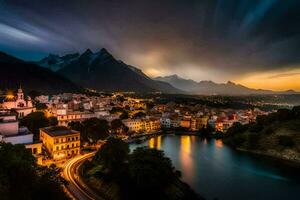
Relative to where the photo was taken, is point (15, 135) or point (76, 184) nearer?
point (76, 184)

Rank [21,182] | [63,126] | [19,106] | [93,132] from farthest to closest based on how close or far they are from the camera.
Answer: [19,106] < [93,132] < [63,126] < [21,182]

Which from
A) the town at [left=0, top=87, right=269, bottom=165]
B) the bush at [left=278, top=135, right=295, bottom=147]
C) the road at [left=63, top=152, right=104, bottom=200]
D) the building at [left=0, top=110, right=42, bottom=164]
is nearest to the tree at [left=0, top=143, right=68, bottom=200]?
the road at [left=63, top=152, right=104, bottom=200]

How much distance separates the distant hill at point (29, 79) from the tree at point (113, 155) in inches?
2937

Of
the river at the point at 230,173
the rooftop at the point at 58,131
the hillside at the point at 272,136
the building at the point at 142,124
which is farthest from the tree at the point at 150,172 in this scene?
the building at the point at 142,124

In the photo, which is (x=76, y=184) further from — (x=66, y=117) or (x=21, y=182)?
(x=66, y=117)

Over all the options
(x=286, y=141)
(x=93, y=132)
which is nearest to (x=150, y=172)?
(x=93, y=132)

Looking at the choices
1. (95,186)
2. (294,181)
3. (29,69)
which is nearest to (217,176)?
(294,181)

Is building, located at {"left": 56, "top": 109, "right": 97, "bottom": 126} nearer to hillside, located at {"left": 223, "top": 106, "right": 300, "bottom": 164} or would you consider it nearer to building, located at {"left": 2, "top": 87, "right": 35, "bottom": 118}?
building, located at {"left": 2, "top": 87, "right": 35, "bottom": 118}

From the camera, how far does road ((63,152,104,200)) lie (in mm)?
17828

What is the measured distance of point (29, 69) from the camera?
108000mm

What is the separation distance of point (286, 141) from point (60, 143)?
107ft

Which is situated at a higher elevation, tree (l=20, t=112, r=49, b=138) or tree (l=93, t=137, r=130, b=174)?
tree (l=20, t=112, r=49, b=138)

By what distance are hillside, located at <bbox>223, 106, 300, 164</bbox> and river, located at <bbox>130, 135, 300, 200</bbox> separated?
8.35ft

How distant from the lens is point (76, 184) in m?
19.8
